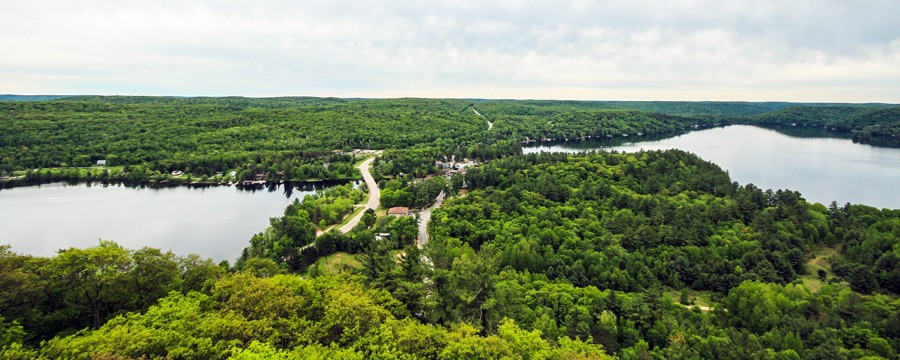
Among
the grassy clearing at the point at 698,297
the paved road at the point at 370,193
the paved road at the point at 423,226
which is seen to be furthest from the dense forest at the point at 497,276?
the paved road at the point at 370,193

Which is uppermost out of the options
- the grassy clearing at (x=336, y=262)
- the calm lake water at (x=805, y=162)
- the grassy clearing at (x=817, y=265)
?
the calm lake water at (x=805, y=162)

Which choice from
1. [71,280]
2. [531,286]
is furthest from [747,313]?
[71,280]

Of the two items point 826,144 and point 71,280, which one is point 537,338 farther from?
point 826,144

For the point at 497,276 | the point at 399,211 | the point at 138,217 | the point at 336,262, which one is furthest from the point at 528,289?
the point at 138,217

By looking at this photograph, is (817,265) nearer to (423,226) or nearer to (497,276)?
(497,276)

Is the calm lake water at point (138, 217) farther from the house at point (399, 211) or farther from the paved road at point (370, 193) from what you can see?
the house at point (399, 211)
